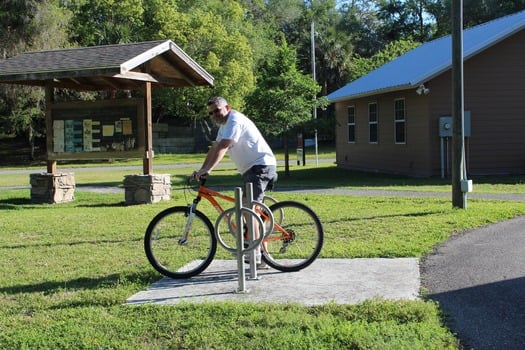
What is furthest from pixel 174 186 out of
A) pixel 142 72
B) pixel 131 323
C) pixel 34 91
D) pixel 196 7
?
pixel 196 7

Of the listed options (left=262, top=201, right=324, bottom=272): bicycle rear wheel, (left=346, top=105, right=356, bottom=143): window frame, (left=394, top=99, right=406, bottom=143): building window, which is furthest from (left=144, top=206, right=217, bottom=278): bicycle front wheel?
(left=346, top=105, right=356, bottom=143): window frame

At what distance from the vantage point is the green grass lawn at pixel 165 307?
4.36m

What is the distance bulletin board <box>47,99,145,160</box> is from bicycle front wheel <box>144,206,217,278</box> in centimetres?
733

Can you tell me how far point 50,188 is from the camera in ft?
46.6

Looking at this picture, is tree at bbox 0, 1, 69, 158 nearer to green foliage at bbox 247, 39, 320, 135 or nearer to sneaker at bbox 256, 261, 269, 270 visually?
green foliage at bbox 247, 39, 320, 135

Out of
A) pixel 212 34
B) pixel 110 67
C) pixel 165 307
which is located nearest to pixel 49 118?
pixel 110 67

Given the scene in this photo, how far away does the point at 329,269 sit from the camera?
6.35 meters

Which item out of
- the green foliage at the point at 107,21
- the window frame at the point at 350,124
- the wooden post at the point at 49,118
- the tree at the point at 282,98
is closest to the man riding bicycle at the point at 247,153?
the wooden post at the point at 49,118

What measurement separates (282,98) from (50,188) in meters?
9.51

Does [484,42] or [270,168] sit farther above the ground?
[484,42]

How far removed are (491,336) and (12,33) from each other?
126ft

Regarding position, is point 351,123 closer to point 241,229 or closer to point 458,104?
point 458,104

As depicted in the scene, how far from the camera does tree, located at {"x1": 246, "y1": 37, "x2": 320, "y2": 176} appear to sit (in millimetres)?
21266

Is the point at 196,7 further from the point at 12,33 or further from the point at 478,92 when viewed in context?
the point at 478,92
